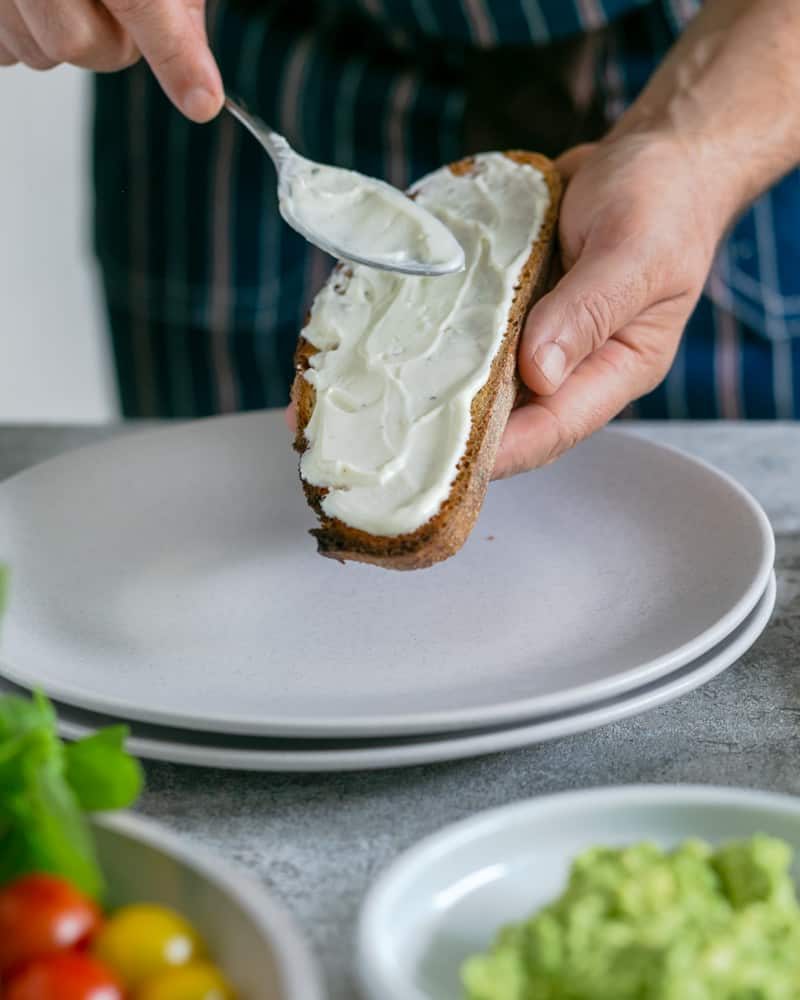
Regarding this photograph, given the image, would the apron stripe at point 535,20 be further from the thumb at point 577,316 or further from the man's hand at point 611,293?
the thumb at point 577,316

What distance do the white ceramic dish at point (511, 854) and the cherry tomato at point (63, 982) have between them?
0.15 m

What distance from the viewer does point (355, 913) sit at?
853 mm

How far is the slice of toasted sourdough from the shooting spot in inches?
43.1

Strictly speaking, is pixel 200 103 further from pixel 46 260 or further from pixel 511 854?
pixel 46 260

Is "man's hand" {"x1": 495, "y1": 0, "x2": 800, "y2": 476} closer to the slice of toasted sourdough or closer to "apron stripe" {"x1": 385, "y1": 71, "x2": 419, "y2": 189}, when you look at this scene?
the slice of toasted sourdough

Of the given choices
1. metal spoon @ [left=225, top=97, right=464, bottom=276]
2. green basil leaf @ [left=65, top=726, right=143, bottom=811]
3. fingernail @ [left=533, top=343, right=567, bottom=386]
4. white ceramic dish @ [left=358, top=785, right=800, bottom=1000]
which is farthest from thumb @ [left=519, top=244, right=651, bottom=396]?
green basil leaf @ [left=65, top=726, right=143, bottom=811]

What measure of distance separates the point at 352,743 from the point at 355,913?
0.15 meters

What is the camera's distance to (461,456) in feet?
3.74

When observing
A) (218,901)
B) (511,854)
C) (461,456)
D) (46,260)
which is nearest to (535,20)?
(461,456)

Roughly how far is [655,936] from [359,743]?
1.15 ft

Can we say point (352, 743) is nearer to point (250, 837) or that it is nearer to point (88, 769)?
point (250, 837)

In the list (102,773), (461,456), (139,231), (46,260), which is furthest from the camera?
(46,260)

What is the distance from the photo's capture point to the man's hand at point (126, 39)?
129cm

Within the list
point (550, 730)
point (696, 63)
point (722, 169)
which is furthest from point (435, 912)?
point (696, 63)
